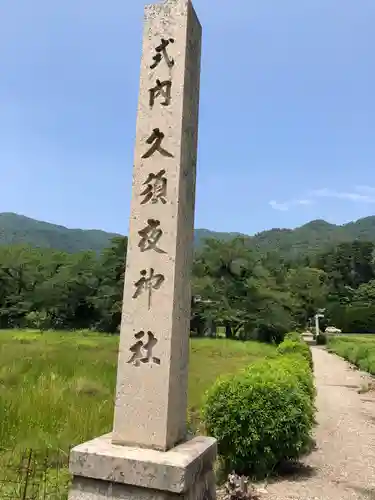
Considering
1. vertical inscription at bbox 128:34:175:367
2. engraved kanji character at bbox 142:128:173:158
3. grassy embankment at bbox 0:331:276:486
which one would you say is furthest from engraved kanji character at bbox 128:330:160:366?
grassy embankment at bbox 0:331:276:486

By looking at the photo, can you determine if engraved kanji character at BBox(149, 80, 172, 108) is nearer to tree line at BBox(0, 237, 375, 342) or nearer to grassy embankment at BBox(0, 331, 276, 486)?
grassy embankment at BBox(0, 331, 276, 486)

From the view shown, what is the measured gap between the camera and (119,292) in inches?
1405

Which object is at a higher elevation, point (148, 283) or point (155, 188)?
point (155, 188)

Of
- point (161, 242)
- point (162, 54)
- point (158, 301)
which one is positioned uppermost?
Result: point (162, 54)

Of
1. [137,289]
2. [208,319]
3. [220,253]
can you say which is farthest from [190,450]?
[220,253]

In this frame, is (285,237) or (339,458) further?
(285,237)

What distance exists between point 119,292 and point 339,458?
98.3 feet

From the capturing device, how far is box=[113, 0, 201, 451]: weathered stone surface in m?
3.06

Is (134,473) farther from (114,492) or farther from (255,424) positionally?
(255,424)

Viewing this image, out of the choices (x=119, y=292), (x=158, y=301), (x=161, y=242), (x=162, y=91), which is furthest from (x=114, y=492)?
(x=119, y=292)

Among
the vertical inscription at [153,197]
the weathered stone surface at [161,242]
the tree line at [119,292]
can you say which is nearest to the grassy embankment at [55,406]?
the weathered stone surface at [161,242]

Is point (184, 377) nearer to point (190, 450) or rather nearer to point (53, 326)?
point (190, 450)

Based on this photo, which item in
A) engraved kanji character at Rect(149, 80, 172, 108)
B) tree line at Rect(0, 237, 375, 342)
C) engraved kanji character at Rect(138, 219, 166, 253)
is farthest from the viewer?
tree line at Rect(0, 237, 375, 342)

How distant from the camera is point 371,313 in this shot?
4706 cm
